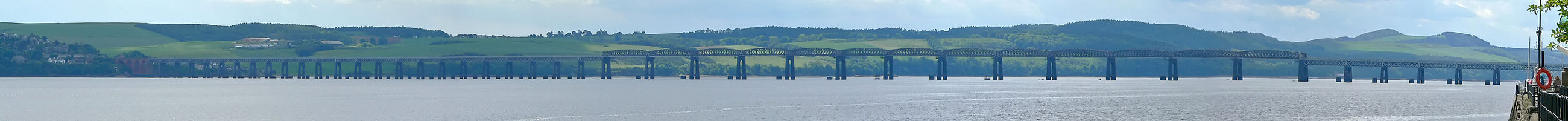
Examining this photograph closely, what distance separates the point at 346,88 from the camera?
171m

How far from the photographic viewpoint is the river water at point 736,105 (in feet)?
298

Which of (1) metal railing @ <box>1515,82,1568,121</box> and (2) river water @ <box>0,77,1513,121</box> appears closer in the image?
(1) metal railing @ <box>1515,82,1568,121</box>

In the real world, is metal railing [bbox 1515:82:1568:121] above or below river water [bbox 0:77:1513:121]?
above

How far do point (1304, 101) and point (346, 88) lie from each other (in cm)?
7984

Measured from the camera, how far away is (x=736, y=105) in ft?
355

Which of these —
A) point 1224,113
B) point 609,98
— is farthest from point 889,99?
point 1224,113

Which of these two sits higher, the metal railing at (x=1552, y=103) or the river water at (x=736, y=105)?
the metal railing at (x=1552, y=103)

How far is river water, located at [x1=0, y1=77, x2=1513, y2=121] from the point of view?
9081 centimetres

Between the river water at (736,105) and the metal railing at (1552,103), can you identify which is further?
the river water at (736,105)

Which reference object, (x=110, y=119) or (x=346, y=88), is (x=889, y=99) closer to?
(x=110, y=119)

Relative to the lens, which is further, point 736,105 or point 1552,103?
point 736,105

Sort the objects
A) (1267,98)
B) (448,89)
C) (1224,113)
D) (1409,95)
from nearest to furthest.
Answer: (1224,113) → (1267,98) → (1409,95) → (448,89)

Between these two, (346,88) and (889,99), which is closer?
(889,99)

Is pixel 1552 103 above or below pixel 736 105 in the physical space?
above
